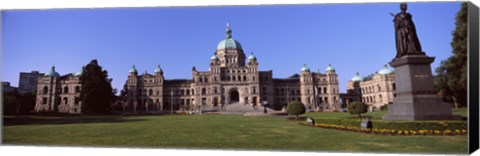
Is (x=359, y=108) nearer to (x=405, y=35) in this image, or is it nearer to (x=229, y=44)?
(x=405, y=35)

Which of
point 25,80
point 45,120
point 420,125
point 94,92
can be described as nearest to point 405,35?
point 420,125

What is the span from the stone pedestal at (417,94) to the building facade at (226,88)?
51155 millimetres

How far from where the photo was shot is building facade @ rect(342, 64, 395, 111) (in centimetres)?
5831

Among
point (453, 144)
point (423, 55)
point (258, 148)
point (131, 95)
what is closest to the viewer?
point (453, 144)

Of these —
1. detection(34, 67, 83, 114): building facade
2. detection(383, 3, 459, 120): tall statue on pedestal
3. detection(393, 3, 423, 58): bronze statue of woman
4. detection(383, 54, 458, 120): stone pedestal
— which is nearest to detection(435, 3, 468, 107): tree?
detection(393, 3, 423, 58): bronze statue of woman

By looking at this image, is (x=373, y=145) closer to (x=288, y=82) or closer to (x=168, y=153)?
(x=168, y=153)

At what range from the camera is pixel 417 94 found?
1351cm

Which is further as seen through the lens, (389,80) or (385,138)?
(389,80)

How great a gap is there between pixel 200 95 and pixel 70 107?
2396cm

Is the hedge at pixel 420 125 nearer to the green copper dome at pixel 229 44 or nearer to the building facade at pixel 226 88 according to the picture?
the building facade at pixel 226 88

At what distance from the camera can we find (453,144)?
10781 millimetres

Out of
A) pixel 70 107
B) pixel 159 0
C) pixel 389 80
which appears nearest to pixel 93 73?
pixel 70 107

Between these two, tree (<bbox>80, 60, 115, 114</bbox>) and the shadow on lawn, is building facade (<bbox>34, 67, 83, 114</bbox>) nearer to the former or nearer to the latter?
tree (<bbox>80, 60, 115, 114</bbox>)

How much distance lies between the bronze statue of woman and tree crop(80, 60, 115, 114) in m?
39.3
